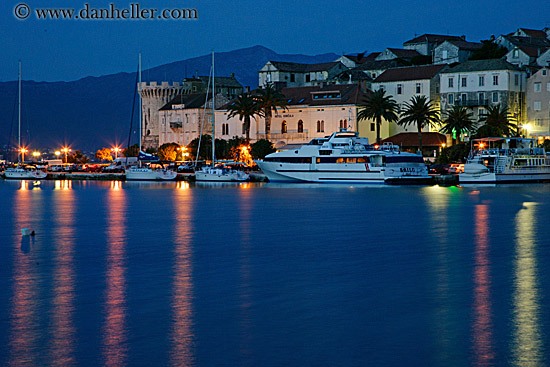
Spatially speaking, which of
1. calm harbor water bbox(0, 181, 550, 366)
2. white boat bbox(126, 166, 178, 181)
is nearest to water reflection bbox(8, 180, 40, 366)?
calm harbor water bbox(0, 181, 550, 366)

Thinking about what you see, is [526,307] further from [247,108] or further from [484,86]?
[247,108]

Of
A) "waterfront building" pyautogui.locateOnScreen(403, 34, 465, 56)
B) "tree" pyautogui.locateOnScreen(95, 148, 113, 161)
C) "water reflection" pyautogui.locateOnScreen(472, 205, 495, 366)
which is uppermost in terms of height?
"waterfront building" pyautogui.locateOnScreen(403, 34, 465, 56)

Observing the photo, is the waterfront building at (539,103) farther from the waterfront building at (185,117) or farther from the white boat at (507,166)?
the waterfront building at (185,117)

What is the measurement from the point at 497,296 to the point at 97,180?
73.0 m

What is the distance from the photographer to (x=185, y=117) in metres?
106

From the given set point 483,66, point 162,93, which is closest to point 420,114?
point 483,66

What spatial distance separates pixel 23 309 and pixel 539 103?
74.1m

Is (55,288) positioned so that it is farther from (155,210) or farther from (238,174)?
(238,174)

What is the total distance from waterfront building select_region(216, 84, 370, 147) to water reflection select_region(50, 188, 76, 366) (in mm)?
58546

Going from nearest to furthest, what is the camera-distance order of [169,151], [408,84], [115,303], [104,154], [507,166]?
[115,303] → [507,166] → [408,84] → [169,151] → [104,154]

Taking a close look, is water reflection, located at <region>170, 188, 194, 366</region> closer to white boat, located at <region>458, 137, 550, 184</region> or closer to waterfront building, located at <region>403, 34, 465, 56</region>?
white boat, located at <region>458, 137, 550, 184</region>

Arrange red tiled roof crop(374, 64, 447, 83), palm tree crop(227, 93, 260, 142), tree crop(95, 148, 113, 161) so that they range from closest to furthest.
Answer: red tiled roof crop(374, 64, 447, 83), palm tree crop(227, 93, 260, 142), tree crop(95, 148, 113, 161)

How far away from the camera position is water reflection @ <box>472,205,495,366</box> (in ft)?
43.2

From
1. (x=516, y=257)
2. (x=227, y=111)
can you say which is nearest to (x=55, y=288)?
(x=516, y=257)
